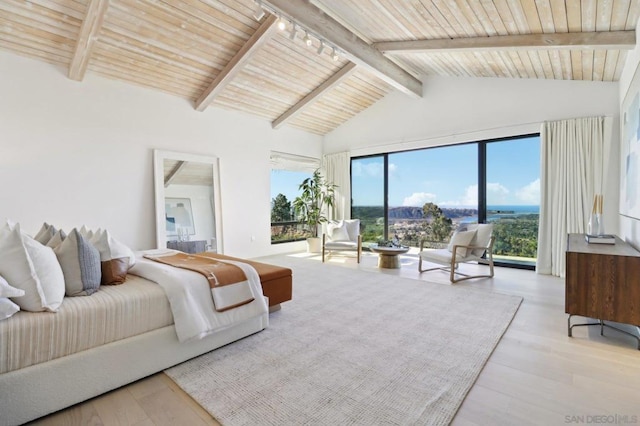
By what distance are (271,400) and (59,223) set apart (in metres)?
3.98

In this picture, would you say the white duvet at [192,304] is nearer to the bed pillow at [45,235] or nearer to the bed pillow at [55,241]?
the bed pillow at [55,241]

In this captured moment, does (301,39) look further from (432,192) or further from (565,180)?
(565,180)

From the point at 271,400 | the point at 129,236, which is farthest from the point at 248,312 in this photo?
the point at 129,236

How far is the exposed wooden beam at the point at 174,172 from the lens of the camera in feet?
16.7

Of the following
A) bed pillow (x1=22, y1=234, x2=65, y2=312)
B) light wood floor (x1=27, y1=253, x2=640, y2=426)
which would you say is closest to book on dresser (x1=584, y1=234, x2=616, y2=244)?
light wood floor (x1=27, y1=253, x2=640, y2=426)

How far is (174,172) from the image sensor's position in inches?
205

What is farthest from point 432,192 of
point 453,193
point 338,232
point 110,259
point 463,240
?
point 110,259

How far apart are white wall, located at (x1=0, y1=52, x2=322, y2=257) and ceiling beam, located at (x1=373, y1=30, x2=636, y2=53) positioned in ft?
11.2

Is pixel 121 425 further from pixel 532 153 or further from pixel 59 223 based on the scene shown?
pixel 532 153

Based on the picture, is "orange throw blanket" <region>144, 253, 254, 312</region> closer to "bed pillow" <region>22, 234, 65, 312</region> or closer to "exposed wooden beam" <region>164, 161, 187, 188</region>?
"bed pillow" <region>22, 234, 65, 312</region>

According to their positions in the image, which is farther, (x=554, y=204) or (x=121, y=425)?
(x=554, y=204)

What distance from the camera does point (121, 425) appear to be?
5.35 ft

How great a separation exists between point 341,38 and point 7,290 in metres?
4.27

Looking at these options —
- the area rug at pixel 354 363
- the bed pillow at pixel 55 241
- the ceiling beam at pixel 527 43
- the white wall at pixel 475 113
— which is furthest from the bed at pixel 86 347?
the white wall at pixel 475 113
